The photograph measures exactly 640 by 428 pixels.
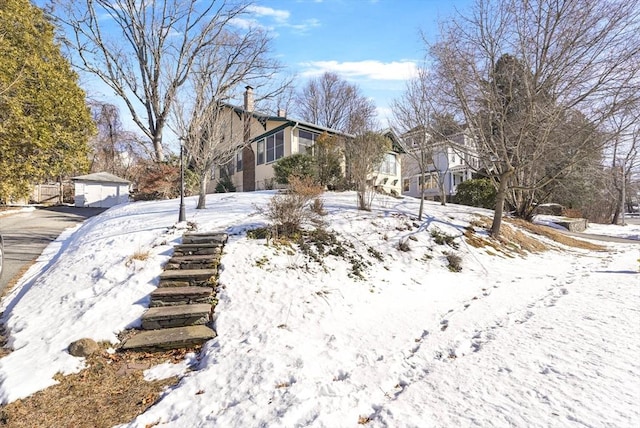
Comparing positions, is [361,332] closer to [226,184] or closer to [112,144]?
[226,184]

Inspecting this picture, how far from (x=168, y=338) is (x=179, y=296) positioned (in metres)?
0.86

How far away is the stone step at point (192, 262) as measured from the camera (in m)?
5.50

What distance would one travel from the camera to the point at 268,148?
21469mm

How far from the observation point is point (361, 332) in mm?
4047

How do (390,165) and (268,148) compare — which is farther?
(390,165)

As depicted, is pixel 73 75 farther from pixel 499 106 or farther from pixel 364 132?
pixel 499 106

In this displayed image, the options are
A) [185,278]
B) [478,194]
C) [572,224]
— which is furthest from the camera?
[478,194]

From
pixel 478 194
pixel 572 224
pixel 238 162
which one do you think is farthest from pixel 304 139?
pixel 572 224

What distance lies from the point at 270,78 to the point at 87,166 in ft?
50.5

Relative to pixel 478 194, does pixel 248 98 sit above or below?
above

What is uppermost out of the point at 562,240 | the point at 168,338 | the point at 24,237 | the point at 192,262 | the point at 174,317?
the point at 192,262

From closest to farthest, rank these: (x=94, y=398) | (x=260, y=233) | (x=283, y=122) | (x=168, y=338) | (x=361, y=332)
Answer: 1. (x=94, y=398)
2. (x=168, y=338)
3. (x=361, y=332)
4. (x=260, y=233)
5. (x=283, y=122)

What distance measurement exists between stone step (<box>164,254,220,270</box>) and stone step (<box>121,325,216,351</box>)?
1486 millimetres

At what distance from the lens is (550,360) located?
2.90m
